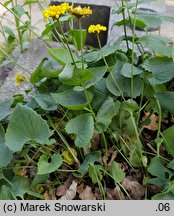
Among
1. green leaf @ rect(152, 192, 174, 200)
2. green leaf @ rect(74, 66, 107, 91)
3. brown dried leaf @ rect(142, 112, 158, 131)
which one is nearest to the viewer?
green leaf @ rect(152, 192, 174, 200)

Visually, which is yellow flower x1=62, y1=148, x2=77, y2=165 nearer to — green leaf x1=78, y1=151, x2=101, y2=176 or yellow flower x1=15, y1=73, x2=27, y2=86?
green leaf x1=78, y1=151, x2=101, y2=176

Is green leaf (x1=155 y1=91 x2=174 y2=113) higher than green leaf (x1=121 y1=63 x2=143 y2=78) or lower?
lower

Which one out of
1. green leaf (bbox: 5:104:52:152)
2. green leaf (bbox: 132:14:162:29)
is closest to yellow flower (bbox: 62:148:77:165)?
green leaf (bbox: 5:104:52:152)

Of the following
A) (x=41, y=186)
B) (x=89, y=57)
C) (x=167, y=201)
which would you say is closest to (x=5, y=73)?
(x=89, y=57)

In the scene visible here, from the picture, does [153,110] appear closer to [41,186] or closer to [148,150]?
[148,150]

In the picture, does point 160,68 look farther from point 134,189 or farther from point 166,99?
point 134,189

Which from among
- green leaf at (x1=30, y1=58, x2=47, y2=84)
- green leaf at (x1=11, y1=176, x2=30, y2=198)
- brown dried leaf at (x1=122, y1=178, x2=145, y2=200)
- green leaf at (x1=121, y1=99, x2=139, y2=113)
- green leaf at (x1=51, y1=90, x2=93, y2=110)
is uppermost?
green leaf at (x1=30, y1=58, x2=47, y2=84)

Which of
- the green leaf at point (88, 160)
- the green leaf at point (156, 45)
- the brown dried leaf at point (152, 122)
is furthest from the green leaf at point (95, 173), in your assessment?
the green leaf at point (156, 45)
